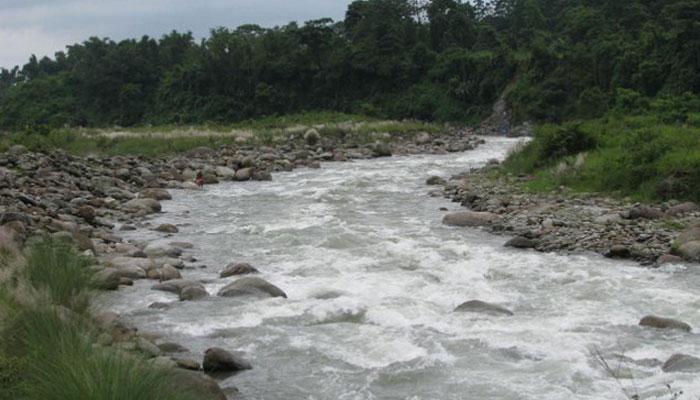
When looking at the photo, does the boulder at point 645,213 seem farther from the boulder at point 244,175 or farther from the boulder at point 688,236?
the boulder at point 244,175

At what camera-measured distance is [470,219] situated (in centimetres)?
1435

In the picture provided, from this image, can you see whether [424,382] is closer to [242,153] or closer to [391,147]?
[242,153]

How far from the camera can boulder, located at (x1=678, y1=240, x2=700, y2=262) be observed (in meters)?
10.4

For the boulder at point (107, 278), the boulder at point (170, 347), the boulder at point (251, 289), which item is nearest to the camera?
the boulder at point (170, 347)

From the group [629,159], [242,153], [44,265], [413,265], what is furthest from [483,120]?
[44,265]

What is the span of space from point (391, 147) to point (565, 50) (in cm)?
2278

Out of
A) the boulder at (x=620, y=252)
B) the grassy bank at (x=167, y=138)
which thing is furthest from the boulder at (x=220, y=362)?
the grassy bank at (x=167, y=138)

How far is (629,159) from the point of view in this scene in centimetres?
Result: 1620

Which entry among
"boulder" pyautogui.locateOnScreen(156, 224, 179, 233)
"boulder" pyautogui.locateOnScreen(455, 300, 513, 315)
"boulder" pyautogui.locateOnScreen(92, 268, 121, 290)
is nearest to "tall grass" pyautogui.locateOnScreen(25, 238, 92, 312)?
"boulder" pyautogui.locateOnScreen(92, 268, 121, 290)

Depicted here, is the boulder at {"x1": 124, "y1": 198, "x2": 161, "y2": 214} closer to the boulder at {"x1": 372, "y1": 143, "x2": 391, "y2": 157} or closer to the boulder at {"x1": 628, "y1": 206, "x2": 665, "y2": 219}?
the boulder at {"x1": 628, "y1": 206, "x2": 665, "y2": 219}

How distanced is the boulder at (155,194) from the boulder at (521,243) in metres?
10.5

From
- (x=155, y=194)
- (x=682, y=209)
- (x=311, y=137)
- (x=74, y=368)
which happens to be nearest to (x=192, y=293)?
(x=74, y=368)

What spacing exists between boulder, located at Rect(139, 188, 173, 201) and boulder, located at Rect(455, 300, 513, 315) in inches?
484

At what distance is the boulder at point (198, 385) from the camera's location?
5.43 meters
